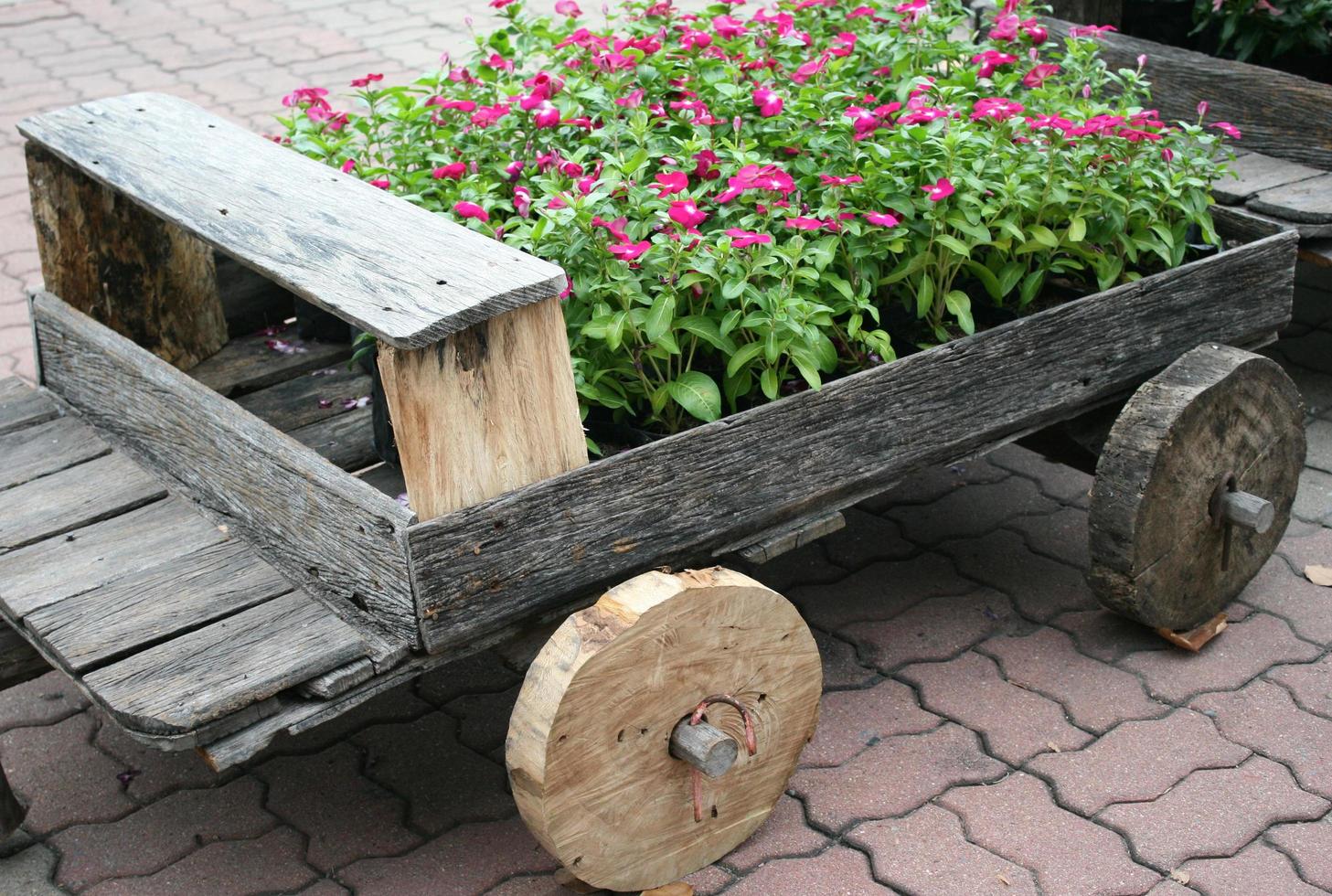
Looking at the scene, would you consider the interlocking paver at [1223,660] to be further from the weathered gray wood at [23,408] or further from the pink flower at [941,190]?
the weathered gray wood at [23,408]

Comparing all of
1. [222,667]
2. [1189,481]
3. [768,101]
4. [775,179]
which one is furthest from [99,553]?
[1189,481]

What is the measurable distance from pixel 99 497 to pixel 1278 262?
2286 millimetres

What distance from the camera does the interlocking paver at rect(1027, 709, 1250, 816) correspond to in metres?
2.54

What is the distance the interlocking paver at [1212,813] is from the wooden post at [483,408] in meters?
1.17

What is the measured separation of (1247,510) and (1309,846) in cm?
63

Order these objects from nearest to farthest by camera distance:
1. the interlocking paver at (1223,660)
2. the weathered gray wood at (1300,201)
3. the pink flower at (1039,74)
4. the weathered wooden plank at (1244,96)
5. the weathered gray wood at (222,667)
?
the weathered gray wood at (222,667), the interlocking paver at (1223,660), the pink flower at (1039,74), the weathered gray wood at (1300,201), the weathered wooden plank at (1244,96)

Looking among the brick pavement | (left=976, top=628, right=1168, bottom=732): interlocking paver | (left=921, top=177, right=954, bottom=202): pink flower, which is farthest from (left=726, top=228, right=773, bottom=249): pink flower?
(left=976, top=628, right=1168, bottom=732): interlocking paver

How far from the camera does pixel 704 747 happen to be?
215 centimetres

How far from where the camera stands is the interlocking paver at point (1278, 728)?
8.48 feet

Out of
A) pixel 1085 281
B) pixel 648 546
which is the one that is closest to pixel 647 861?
pixel 648 546

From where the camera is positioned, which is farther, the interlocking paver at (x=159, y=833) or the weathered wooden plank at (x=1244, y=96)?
the weathered wooden plank at (x=1244, y=96)

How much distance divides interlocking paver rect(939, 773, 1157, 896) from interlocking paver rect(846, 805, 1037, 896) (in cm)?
2

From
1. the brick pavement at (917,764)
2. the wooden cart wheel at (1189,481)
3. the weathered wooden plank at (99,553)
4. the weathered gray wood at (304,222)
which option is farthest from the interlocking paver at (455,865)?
the wooden cart wheel at (1189,481)

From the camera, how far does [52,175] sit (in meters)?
2.88
